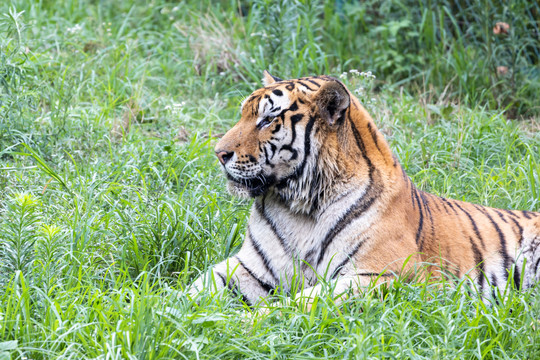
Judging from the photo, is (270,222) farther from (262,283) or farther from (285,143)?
(285,143)

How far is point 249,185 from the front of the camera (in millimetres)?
3527

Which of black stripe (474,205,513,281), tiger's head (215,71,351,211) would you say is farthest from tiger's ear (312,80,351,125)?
black stripe (474,205,513,281)

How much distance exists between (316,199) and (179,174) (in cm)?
155

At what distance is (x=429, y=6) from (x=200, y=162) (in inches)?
152

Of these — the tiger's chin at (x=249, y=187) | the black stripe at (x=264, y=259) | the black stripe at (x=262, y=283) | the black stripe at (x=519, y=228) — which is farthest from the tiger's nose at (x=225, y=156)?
the black stripe at (x=519, y=228)

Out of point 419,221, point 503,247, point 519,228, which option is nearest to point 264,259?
point 419,221

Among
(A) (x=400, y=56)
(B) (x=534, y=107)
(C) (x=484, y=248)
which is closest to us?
(C) (x=484, y=248)

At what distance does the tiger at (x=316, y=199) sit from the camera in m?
3.39

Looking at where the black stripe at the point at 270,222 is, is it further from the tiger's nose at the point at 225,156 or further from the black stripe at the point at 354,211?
the tiger's nose at the point at 225,156

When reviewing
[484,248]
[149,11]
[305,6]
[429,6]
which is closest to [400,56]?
[429,6]

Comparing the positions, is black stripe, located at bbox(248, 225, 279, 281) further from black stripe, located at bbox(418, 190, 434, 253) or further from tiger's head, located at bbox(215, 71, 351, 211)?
black stripe, located at bbox(418, 190, 434, 253)

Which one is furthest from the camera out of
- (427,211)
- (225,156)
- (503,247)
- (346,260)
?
(503,247)

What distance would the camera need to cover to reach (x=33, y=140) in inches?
189

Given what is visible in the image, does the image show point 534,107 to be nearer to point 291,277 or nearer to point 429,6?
point 429,6
